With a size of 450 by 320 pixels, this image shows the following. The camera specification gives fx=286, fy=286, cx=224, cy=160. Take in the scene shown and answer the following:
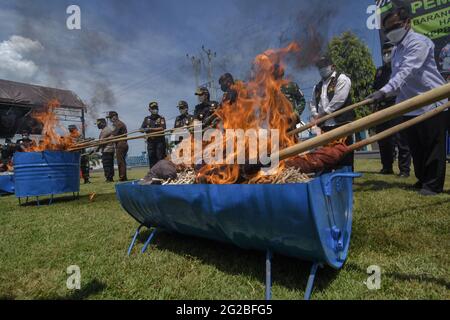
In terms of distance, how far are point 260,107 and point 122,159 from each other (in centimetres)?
946

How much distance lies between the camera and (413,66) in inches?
155

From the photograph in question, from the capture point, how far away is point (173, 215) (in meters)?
2.56

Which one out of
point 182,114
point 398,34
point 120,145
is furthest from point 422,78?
point 120,145

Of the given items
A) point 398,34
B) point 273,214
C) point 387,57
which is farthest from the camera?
point 387,57

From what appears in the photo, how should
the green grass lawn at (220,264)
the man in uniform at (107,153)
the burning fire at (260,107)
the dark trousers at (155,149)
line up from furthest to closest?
the man in uniform at (107,153), the dark trousers at (155,149), the burning fire at (260,107), the green grass lawn at (220,264)

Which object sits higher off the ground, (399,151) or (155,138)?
(155,138)

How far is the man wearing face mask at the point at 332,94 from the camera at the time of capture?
5.13 m

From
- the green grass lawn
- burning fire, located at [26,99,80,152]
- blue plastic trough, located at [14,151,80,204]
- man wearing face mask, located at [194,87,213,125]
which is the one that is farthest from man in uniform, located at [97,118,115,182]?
the green grass lawn

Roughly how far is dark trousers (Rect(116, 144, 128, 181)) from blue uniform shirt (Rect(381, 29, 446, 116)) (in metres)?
9.22

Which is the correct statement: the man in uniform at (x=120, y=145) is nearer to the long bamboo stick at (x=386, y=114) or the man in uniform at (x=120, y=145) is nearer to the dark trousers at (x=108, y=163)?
the dark trousers at (x=108, y=163)

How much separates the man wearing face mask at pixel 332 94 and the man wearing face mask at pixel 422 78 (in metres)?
0.89

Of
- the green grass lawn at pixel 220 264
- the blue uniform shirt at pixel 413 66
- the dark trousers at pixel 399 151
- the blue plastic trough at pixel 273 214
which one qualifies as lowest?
the green grass lawn at pixel 220 264

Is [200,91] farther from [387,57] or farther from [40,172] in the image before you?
[387,57]

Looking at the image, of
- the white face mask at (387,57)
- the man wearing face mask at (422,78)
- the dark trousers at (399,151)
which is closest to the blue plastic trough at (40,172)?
the man wearing face mask at (422,78)
